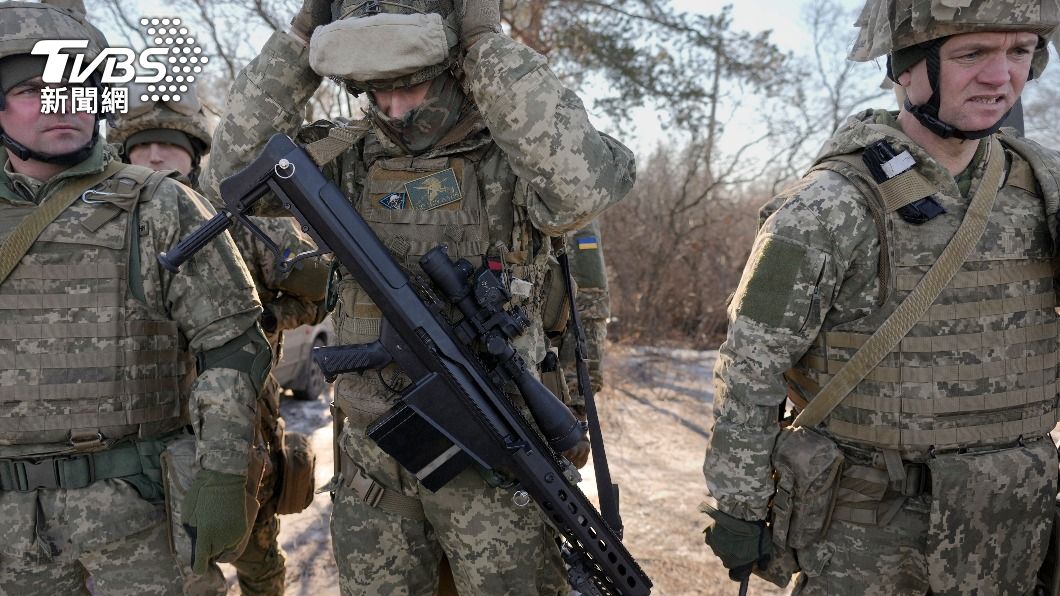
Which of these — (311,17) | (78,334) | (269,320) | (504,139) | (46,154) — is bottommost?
(269,320)

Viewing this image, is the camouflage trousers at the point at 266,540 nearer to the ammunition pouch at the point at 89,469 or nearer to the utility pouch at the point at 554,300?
the ammunition pouch at the point at 89,469

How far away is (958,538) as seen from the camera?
1921 millimetres

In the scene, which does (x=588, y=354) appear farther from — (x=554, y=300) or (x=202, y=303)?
(x=202, y=303)

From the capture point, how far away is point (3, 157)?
228 centimetres

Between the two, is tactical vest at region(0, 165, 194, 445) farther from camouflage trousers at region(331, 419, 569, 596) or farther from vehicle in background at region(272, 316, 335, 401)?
vehicle in background at region(272, 316, 335, 401)

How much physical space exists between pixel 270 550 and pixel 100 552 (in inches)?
47.1

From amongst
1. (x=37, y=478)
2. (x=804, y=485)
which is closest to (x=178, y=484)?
(x=37, y=478)

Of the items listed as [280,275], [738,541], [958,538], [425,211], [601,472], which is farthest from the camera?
[280,275]

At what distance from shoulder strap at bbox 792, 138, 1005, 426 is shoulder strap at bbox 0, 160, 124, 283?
2298 millimetres

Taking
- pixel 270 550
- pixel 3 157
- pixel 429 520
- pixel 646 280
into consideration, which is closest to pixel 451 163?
pixel 429 520

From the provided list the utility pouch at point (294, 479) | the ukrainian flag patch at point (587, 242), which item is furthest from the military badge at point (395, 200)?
the ukrainian flag patch at point (587, 242)

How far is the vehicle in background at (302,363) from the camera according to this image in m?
6.93

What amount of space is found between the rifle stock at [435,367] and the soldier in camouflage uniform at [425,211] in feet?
0.40

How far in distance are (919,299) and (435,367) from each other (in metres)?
1.32
